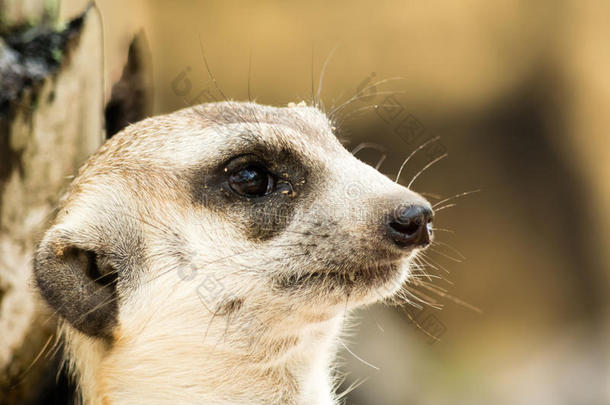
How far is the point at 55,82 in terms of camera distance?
2.71 metres

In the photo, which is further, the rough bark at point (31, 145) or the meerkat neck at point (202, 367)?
the rough bark at point (31, 145)

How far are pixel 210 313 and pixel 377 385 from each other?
3.12m

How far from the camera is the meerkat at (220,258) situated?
81.7 inches

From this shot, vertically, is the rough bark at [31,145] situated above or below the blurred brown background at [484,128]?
above

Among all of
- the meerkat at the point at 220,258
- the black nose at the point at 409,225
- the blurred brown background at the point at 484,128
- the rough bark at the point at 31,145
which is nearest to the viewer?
the black nose at the point at 409,225

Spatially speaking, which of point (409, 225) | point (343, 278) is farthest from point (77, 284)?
point (409, 225)

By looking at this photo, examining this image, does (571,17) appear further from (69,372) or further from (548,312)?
(69,372)

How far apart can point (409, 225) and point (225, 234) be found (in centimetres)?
58

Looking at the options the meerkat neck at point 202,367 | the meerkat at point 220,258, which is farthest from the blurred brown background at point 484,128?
the meerkat at point 220,258

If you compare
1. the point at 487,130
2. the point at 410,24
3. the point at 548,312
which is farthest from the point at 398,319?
the point at 410,24

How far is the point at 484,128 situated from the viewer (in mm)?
5734

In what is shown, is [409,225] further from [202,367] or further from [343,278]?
[202,367]

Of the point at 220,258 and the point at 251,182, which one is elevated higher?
the point at 251,182

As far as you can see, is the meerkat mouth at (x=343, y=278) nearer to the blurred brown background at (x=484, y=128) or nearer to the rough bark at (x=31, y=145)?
the rough bark at (x=31, y=145)
